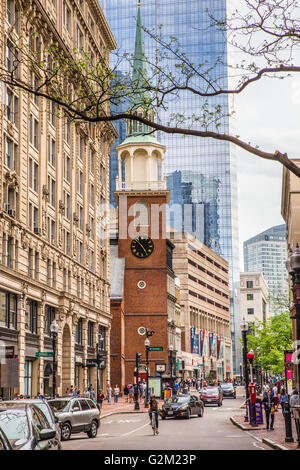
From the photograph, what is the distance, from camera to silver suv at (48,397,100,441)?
27.4m

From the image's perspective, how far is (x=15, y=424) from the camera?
40.3 ft

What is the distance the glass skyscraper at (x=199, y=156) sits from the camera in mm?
190125

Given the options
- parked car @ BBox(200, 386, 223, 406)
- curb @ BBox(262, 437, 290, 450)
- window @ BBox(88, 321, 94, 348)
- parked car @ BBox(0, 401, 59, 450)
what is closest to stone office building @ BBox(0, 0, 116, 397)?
window @ BBox(88, 321, 94, 348)

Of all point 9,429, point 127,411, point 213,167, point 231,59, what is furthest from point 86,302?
point 231,59

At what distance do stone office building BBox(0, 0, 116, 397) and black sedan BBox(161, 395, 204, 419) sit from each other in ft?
29.5

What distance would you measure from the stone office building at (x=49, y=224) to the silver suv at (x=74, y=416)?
5.86 m

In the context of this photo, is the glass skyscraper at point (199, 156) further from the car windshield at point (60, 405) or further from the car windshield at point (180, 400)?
the car windshield at point (60, 405)

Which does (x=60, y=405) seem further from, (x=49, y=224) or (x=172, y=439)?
(x=49, y=224)

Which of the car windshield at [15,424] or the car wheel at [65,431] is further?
the car wheel at [65,431]

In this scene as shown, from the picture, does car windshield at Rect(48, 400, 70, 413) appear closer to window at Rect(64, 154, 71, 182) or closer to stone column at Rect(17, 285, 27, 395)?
stone column at Rect(17, 285, 27, 395)

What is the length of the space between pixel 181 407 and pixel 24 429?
1194 inches

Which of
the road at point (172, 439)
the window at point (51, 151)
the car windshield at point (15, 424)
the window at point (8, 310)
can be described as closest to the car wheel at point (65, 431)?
the road at point (172, 439)
